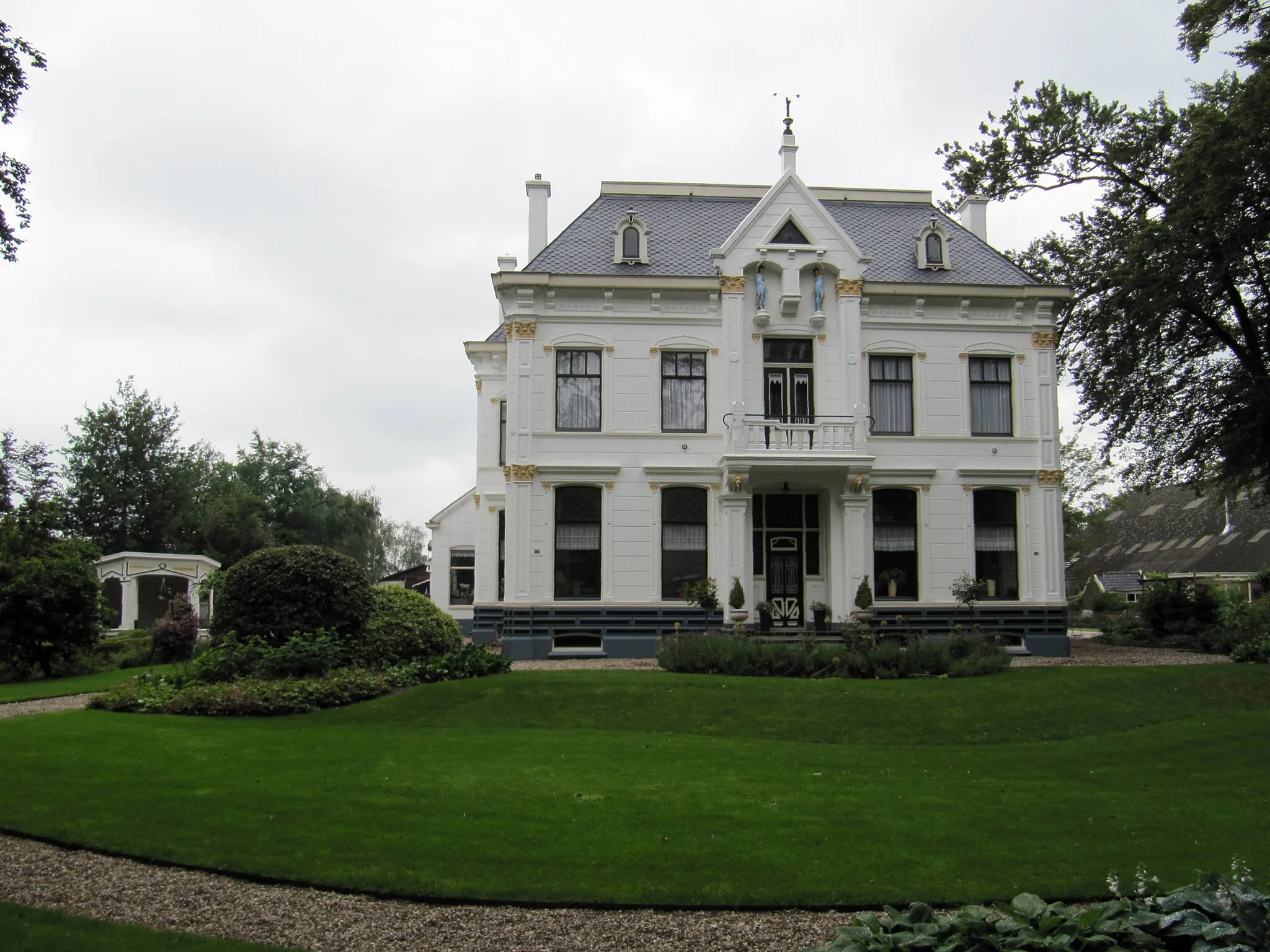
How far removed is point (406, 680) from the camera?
17.1 m

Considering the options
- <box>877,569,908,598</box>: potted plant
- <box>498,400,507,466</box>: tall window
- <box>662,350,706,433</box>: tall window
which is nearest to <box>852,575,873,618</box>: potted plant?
<box>877,569,908,598</box>: potted plant

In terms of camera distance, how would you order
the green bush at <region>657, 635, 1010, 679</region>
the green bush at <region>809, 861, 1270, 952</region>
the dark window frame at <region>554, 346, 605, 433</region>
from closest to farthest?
the green bush at <region>809, 861, 1270, 952</region>
the green bush at <region>657, 635, 1010, 679</region>
the dark window frame at <region>554, 346, 605, 433</region>

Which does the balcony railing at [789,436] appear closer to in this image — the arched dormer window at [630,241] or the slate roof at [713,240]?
the slate roof at [713,240]

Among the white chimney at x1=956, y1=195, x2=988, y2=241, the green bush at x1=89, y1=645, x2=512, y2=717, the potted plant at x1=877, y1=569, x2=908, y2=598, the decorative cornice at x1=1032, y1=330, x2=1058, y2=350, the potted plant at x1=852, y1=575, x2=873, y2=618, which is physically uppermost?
the white chimney at x1=956, y1=195, x2=988, y2=241

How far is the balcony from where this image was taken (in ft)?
77.6

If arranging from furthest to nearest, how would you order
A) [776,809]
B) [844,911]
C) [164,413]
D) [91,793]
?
1. [164,413]
2. [91,793]
3. [776,809]
4. [844,911]

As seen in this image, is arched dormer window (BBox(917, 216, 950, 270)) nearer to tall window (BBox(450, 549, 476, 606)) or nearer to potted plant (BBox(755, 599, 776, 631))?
potted plant (BBox(755, 599, 776, 631))

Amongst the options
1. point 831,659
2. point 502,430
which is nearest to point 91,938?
point 831,659

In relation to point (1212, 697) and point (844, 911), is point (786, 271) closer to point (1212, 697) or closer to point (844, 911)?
point (1212, 697)

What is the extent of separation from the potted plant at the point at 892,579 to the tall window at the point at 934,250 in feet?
26.4

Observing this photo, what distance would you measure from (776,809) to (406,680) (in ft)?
30.3

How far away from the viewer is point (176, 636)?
1012 inches

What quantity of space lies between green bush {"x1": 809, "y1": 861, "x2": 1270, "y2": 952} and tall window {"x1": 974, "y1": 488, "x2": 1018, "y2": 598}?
777 inches

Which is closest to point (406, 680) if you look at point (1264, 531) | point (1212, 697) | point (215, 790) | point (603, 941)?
point (215, 790)
